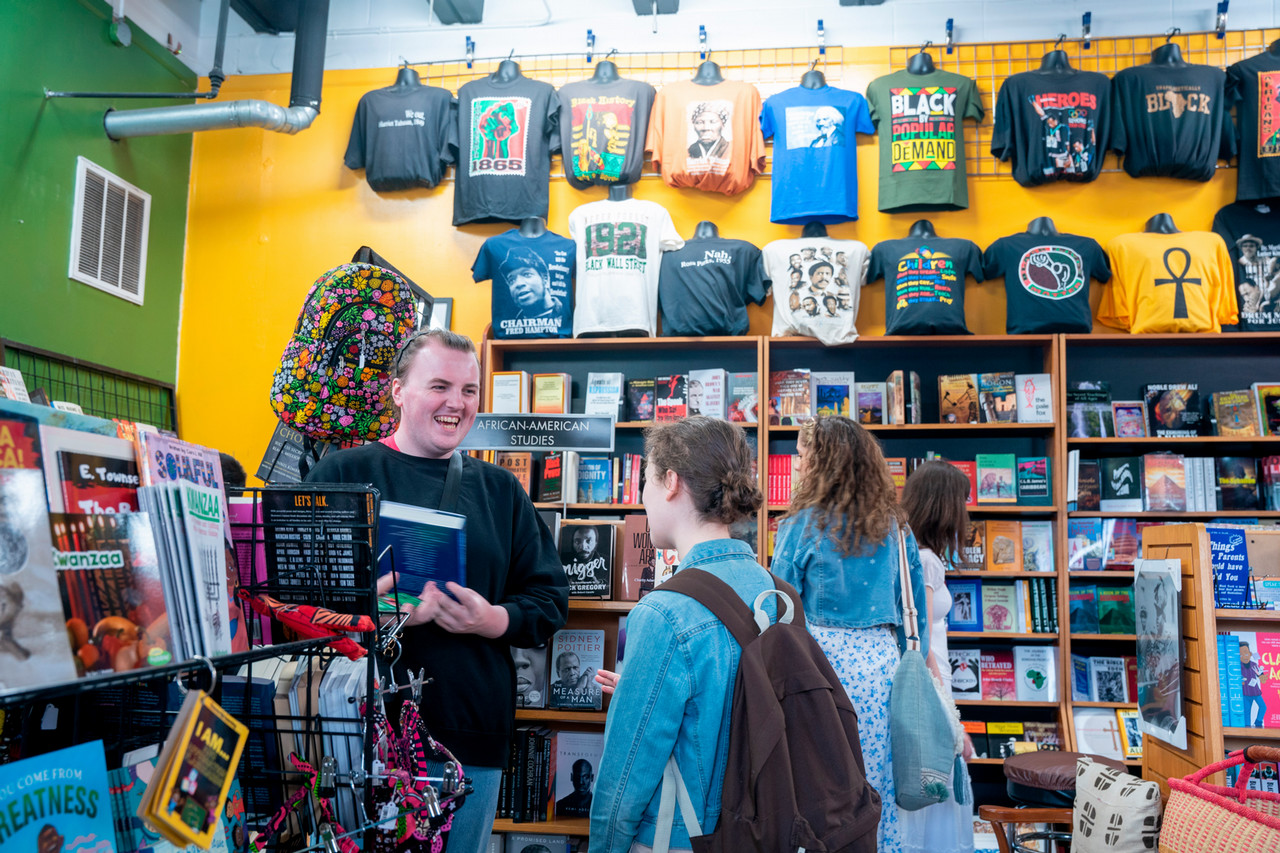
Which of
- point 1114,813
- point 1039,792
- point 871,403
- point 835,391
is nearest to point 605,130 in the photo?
Answer: point 835,391

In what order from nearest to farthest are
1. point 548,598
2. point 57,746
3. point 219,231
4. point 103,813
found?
point 103,813 → point 57,746 → point 548,598 → point 219,231

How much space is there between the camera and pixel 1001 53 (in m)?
5.18

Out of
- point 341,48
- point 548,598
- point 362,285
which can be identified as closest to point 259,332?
point 341,48

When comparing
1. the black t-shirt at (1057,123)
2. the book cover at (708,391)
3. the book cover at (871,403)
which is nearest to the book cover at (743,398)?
the book cover at (708,391)

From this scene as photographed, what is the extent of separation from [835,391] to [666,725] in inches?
140

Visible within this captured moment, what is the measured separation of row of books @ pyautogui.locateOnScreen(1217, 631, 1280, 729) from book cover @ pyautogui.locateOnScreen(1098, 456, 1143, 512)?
1985mm

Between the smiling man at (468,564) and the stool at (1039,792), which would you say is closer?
the smiling man at (468,564)

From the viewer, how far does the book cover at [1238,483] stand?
4535mm

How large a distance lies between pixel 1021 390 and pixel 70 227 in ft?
15.8

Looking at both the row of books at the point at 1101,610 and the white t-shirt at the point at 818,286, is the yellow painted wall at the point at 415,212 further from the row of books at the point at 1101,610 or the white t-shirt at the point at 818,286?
the row of books at the point at 1101,610

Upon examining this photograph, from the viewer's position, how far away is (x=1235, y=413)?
4.59m

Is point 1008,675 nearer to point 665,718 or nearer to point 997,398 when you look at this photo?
point 997,398

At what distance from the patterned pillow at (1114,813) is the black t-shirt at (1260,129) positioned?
3.52 metres

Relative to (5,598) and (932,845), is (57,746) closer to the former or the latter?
(5,598)
